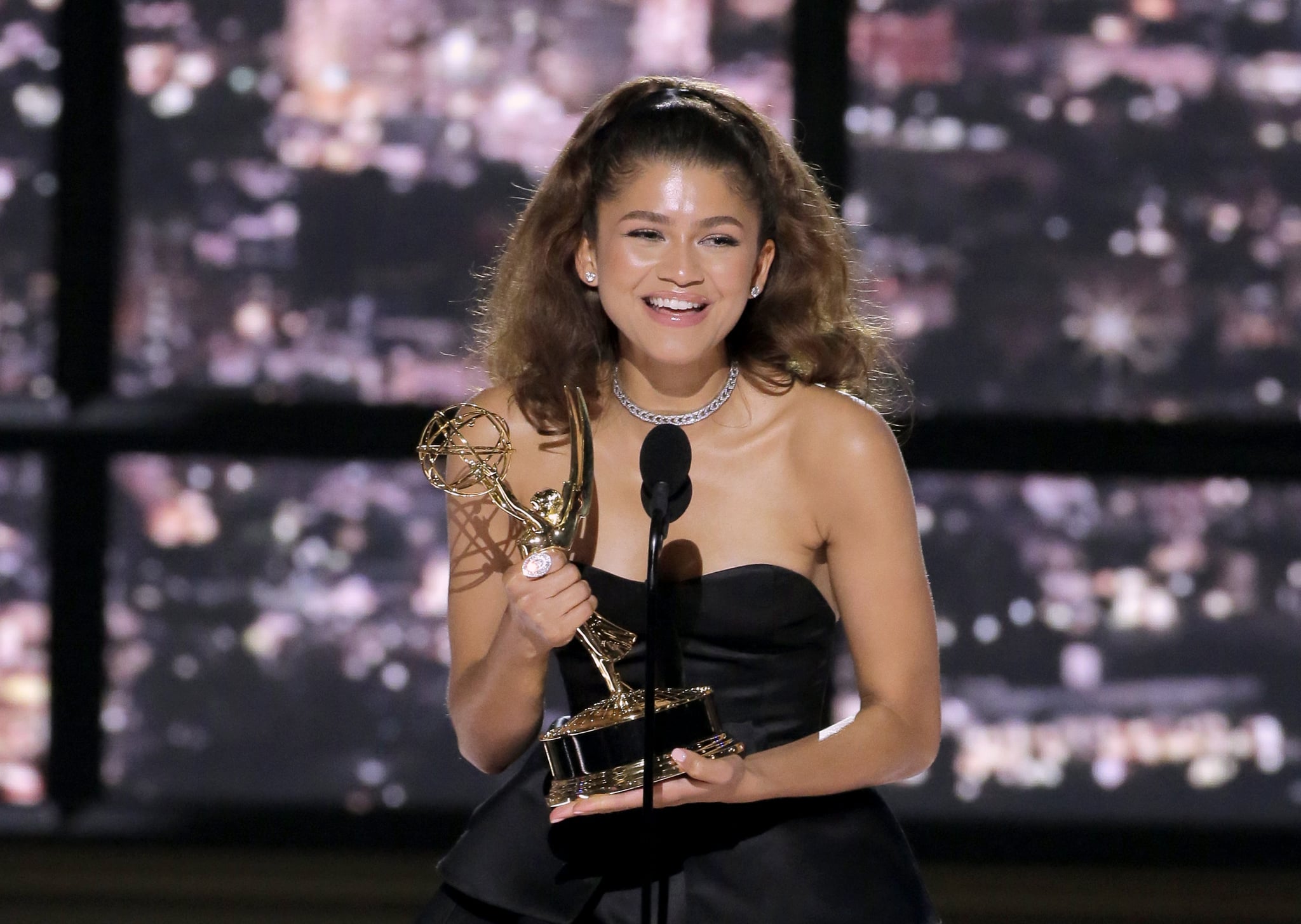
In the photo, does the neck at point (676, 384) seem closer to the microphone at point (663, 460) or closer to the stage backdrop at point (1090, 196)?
the microphone at point (663, 460)

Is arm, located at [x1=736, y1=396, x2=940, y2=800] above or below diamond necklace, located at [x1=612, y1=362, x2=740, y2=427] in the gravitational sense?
below

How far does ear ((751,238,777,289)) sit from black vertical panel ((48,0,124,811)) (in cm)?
183

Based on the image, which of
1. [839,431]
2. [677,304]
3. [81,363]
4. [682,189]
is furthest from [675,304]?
[81,363]

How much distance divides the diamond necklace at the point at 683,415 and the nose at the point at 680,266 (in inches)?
7.1

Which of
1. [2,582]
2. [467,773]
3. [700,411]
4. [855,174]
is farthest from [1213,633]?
[2,582]

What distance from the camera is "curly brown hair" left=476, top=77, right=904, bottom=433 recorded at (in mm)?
1526

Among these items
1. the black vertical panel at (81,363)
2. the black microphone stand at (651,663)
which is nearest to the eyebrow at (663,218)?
the black microphone stand at (651,663)

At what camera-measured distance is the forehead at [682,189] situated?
1.43 metres

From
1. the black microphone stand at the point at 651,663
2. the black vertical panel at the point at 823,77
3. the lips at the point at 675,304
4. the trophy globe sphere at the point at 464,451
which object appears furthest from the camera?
the black vertical panel at the point at 823,77

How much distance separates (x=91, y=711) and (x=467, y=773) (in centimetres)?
76

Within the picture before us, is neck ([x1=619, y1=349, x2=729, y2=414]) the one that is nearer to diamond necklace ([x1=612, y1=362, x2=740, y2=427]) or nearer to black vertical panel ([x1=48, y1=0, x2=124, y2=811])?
diamond necklace ([x1=612, y1=362, x2=740, y2=427])

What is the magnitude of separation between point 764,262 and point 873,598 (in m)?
0.36

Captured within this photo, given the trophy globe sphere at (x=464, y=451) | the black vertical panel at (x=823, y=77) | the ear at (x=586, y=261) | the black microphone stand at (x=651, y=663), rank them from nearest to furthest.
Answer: the black microphone stand at (x=651, y=663) < the trophy globe sphere at (x=464, y=451) < the ear at (x=586, y=261) < the black vertical panel at (x=823, y=77)

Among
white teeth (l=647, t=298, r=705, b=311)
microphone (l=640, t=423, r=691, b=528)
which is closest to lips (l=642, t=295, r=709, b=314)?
white teeth (l=647, t=298, r=705, b=311)
